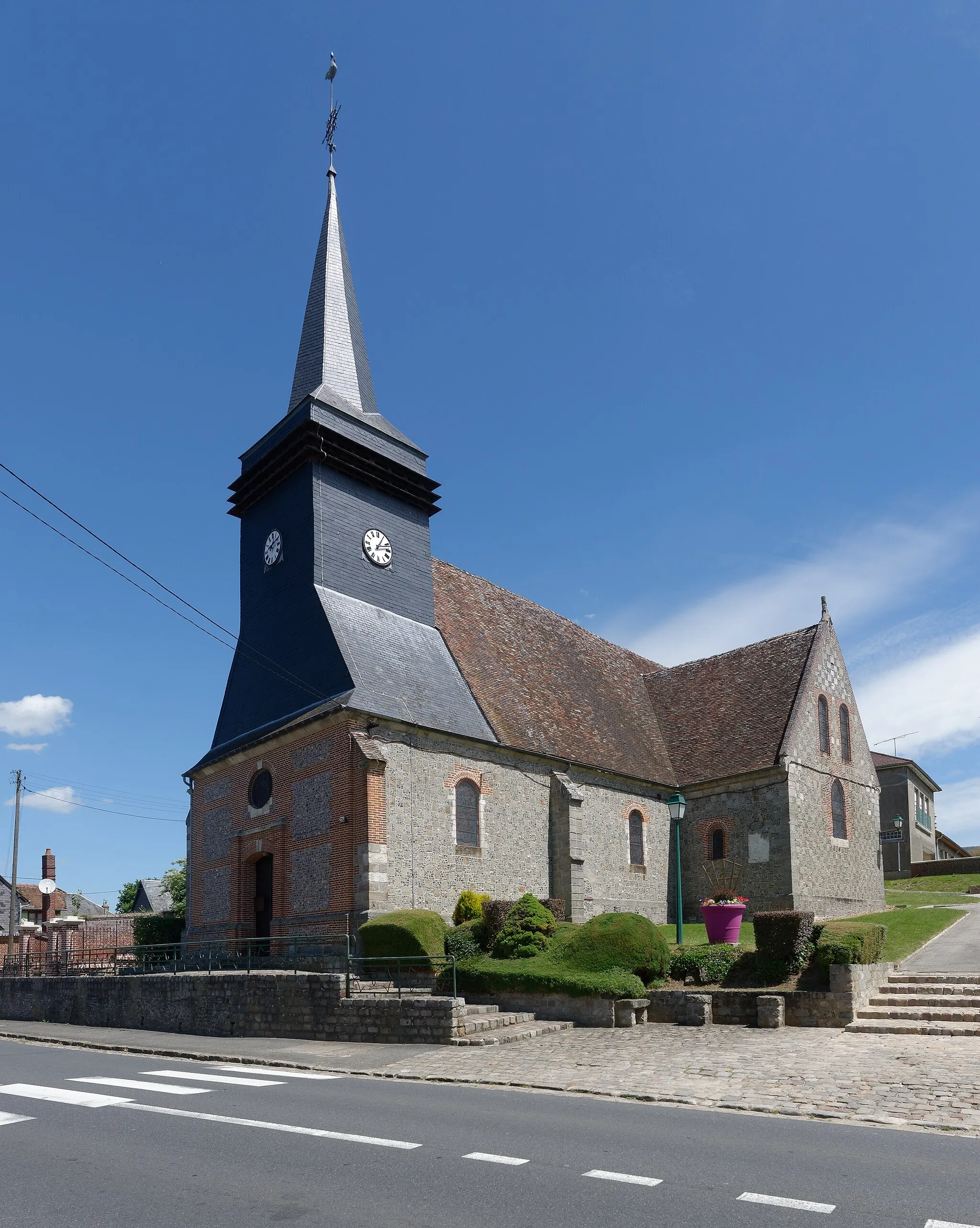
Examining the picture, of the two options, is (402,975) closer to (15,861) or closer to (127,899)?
(15,861)

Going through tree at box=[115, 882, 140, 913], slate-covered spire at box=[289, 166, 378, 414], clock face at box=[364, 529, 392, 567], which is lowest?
tree at box=[115, 882, 140, 913]

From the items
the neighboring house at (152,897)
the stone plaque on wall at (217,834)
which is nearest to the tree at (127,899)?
the neighboring house at (152,897)

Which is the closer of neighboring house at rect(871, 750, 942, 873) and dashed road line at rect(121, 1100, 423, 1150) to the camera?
dashed road line at rect(121, 1100, 423, 1150)

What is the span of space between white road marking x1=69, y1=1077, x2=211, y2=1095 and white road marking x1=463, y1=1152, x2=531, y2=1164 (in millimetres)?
4358

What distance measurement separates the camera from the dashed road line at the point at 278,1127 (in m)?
7.62

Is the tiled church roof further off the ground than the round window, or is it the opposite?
the tiled church roof

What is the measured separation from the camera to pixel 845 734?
101 ft

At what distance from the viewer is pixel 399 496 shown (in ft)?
86.3

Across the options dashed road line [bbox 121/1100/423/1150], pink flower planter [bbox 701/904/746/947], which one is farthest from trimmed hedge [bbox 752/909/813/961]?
dashed road line [bbox 121/1100/423/1150]

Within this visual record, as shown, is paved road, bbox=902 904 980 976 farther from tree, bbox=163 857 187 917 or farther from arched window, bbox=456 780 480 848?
tree, bbox=163 857 187 917

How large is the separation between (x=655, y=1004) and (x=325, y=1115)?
8.18 meters

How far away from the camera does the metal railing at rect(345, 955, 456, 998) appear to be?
16844 millimetres

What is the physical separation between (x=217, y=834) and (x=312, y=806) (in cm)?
464

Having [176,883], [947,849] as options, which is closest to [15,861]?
[176,883]
